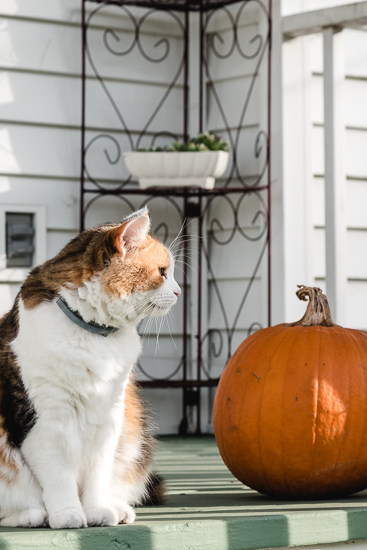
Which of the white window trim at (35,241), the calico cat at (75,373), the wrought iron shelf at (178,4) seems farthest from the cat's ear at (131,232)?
the wrought iron shelf at (178,4)

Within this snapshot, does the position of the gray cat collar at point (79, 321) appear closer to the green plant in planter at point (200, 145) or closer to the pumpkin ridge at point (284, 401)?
the pumpkin ridge at point (284, 401)

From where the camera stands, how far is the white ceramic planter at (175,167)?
12.3 ft

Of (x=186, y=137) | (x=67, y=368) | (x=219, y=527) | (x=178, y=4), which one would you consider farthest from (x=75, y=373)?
(x=178, y=4)

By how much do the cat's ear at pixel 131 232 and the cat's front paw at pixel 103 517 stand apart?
576 millimetres

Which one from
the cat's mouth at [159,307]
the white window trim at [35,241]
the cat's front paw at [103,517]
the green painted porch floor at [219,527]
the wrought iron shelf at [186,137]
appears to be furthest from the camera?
the wrought iron shelf at [186,137]

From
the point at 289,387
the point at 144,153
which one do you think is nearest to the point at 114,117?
the point at 144,153

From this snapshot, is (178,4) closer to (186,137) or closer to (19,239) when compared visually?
(186,137)

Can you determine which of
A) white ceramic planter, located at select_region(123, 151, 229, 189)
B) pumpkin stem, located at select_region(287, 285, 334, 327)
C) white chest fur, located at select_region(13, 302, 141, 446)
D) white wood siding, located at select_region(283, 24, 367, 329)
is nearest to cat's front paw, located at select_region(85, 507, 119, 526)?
white chest fur, located at select_region(13, 302, 141, 446)

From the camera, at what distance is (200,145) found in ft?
12.3

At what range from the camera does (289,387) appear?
7.09 ft

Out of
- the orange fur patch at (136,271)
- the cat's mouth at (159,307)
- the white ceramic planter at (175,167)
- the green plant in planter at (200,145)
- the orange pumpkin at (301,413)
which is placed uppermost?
the green plant in planter at (200,145)

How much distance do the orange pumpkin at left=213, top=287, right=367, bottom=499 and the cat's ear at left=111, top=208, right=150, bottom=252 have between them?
20.6 inches

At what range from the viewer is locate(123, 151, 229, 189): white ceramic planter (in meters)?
3.74

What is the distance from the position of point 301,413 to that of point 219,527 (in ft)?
1.36
